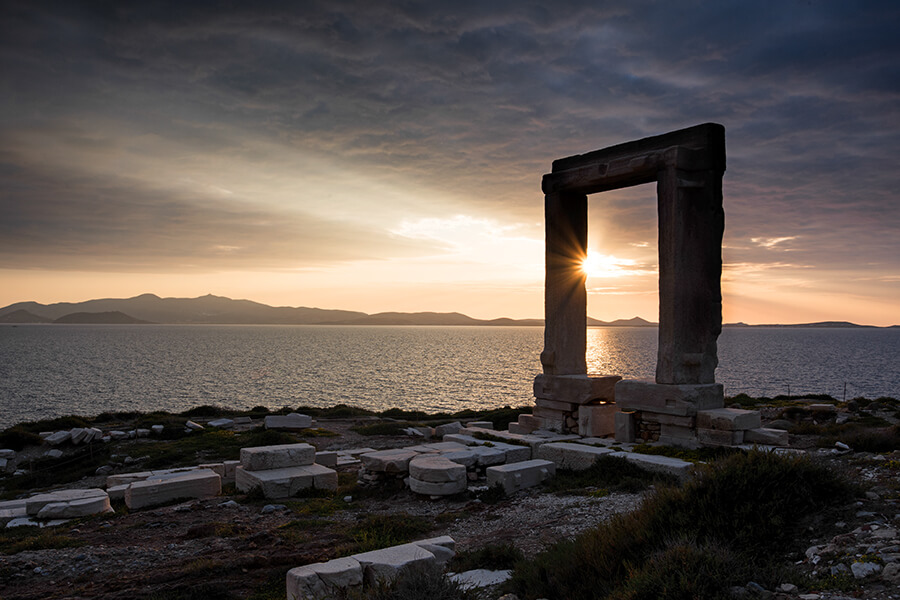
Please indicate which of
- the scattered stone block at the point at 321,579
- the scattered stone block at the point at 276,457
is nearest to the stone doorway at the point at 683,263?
the scattered stone block at the point at 276,457

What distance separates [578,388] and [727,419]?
11.0ft

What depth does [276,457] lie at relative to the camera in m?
11.1

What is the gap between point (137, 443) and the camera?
1697 cm

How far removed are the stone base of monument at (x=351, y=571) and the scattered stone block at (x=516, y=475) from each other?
3.67m

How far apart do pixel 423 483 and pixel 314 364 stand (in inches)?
2677

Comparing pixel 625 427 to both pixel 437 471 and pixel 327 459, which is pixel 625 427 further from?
pixel 327 459

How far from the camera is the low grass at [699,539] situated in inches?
170

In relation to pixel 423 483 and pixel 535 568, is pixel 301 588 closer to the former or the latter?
pixel 535 568

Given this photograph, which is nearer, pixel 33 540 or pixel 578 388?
pixel 33 540

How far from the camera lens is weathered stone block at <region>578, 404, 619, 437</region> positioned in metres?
12.7

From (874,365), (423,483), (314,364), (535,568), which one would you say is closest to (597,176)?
(423,483)

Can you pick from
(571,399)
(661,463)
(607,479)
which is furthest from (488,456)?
(661,463)

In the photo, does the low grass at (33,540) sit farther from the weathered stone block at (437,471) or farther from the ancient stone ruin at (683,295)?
the ancient stone ruin at (683,295)

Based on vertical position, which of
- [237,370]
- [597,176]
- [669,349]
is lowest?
[237,370]
